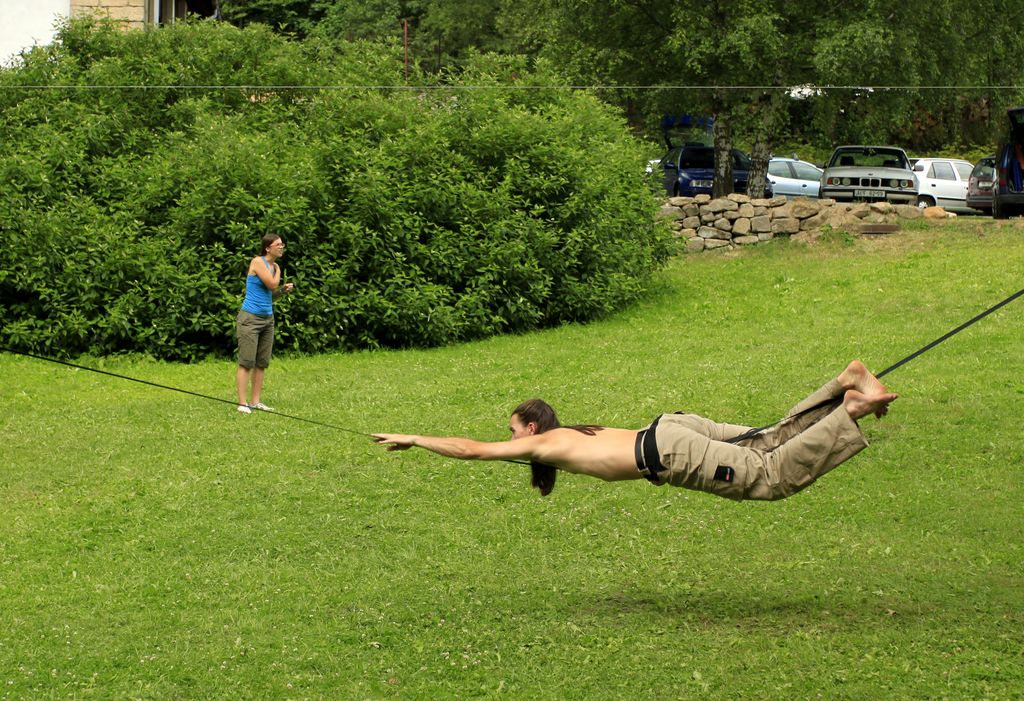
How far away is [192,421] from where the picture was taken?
13062 mm

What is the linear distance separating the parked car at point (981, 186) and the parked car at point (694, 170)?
4653mm

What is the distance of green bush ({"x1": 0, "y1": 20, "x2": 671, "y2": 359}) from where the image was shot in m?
17.2

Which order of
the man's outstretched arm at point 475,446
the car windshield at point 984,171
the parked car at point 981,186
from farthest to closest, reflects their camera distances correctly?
the car windshield at point 984,171 < the parked car at point 981,186 < the man's outstretched arm at point 475,446

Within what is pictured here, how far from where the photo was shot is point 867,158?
3000 cm

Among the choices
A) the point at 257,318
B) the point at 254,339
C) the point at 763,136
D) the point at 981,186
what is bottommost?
the point at 254,339

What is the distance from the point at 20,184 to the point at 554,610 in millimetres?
12915

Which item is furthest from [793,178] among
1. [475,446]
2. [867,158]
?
[475,446]

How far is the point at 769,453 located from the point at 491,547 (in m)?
2.73

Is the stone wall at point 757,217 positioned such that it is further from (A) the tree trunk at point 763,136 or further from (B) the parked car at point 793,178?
(B) the parked car at point 793,178

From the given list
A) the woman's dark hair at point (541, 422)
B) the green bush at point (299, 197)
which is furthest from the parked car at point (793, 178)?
the woman's dark hair at point (541, 422)

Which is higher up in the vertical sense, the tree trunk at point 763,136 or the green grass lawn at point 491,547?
the tree trunk at point 763,136

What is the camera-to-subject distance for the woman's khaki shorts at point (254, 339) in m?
13.2

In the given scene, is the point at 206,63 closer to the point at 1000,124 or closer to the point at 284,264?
the point at 284,264

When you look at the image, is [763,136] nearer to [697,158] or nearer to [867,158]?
[867,158]
